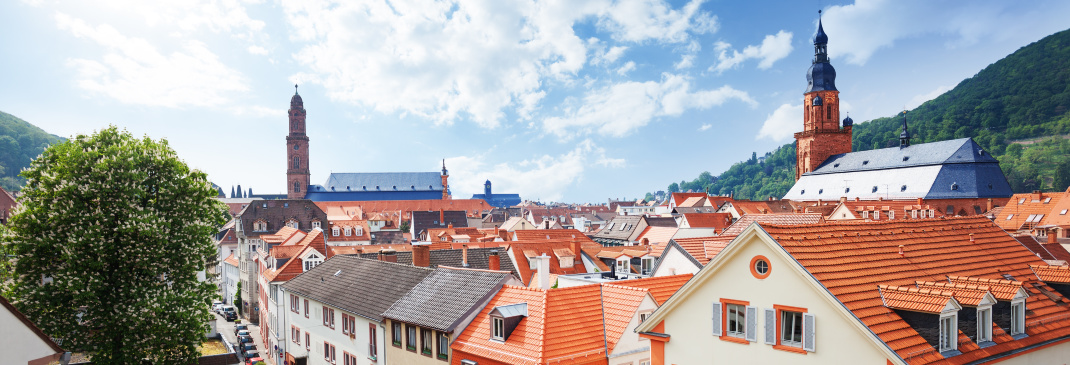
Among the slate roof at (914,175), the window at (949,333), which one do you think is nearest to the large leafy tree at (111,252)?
the window at (949,333)

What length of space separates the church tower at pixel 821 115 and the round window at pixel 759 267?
417 feet

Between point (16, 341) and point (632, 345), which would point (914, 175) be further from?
point (16, 341)

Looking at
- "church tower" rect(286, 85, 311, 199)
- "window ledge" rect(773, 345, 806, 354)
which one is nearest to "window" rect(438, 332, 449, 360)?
"window ledge" rect(773, 345, 806, 354)

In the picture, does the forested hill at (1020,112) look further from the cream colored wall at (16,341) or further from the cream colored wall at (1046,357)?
the cream colored wall at (16,341)

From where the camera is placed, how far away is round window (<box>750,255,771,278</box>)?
1388 centimetres

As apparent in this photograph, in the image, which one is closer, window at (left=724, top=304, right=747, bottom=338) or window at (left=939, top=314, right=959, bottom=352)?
window at (left=939, top=314, right=959, bottom=352)

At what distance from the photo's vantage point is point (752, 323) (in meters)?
14.1

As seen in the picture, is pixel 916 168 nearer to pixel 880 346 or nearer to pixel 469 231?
pixel 469 231

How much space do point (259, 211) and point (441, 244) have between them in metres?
30.5

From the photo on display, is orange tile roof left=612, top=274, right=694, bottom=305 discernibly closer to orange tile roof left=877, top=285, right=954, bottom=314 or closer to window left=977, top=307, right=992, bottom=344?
orange tile roof left=877, top=285, right=954, bottom=314

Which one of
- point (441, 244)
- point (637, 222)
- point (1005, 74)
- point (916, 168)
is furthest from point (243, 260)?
point (1005, 74)

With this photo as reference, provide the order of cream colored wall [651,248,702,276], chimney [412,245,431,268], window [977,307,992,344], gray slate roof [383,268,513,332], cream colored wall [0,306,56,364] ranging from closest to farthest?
window [977,307,992,344], cream colored wall [0,306,56,364], gray slate roof [383,268,513,332], cream colored wall [651,248,702,276], chimney [412,245,431,268]

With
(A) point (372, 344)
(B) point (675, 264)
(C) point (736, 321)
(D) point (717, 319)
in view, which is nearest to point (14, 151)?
(A) point (372, 344)

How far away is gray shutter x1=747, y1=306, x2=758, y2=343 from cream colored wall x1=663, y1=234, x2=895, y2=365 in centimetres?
8
